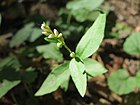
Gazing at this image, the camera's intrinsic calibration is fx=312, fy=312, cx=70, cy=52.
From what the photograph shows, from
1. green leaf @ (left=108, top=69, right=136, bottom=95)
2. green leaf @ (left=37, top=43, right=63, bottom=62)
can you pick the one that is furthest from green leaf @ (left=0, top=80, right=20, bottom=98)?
green leaf @ (left=108, top=69, right=136, bottom=95)

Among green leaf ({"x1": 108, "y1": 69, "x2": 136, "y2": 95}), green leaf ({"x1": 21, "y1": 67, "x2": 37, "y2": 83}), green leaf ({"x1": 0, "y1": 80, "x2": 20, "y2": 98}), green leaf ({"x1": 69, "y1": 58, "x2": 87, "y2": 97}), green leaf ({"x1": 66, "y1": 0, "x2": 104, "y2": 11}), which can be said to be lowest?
green leaf ({"x1": 108, "y1": 69, "x2": 136, "y2": 95})

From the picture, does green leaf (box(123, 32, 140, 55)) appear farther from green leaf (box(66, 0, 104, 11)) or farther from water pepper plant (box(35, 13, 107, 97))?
water pepper plant (box(35, 13, 107, 97))

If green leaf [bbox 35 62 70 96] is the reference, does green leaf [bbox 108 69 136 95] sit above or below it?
below

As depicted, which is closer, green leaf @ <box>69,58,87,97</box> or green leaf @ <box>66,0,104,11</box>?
green leaf @ <box>69,58,87,97</box>

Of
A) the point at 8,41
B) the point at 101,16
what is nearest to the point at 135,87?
the point at 101,16

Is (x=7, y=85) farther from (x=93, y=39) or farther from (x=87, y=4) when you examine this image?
(x=87, y=4)

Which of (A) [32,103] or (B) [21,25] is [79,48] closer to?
(A) [32,103]

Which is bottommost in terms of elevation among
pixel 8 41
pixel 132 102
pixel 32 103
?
pixel 132 102

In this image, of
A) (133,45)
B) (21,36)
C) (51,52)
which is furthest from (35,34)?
(133,45)

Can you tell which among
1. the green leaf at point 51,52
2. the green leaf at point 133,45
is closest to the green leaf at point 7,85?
the green leaf at point 51,52
